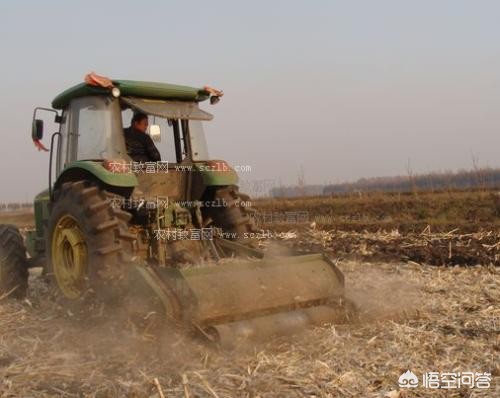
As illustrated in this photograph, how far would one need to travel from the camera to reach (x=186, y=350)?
160 inches

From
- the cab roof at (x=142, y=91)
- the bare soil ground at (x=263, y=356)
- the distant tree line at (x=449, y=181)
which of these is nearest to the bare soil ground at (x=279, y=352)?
the bare soil ground at (x=263, y=356)

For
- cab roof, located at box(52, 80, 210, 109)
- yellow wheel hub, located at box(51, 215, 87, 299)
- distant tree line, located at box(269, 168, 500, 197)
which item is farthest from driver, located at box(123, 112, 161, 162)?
distant tree line, located at box(269, 168, 500, 197)

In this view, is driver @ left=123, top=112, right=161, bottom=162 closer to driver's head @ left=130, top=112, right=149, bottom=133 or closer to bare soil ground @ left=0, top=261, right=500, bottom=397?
driver's head @ left=130, top=112, right=149, bottom=133

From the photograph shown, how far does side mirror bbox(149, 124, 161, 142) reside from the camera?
5863 millimetres

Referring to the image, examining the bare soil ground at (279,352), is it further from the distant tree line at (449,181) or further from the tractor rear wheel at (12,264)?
the distant tree line at (449,181)

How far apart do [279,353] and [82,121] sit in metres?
3.10

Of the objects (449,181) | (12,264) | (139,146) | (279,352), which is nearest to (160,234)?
(139,146)

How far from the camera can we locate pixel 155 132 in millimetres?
5883

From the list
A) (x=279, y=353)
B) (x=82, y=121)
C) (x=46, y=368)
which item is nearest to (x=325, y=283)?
(x=279, y=353)

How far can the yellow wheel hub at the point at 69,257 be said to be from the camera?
504cm

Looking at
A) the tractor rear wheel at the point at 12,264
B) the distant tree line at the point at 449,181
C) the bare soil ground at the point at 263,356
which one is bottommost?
the bare soil ground at the point at 263,356

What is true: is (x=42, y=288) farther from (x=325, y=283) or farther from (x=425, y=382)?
(x=425, y=382)

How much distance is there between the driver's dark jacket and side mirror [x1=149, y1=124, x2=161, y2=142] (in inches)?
4.7

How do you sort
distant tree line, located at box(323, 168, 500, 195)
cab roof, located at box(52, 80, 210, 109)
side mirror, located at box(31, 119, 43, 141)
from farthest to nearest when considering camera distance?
distant tree line, located at box(323, 168, 500, 195), side mirror, located at box(31, 119, 43, 141), cab roof, located at box(52, 80, 210, 109)
